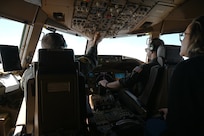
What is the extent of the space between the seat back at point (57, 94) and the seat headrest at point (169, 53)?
45.3 inches

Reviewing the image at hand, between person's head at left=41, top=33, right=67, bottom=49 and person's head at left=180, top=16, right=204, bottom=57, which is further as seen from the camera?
person's head at left=41, top=33, right=67, bottom=49

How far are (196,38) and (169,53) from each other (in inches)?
46.5

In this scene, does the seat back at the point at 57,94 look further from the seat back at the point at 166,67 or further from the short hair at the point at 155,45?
the short hair at the point at 155,45

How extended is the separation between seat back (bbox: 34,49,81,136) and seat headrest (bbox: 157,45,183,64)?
1.15 m

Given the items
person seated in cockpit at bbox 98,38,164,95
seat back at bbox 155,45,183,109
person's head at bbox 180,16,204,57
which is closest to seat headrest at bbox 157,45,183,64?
seat back at bbox 155,45,183,109

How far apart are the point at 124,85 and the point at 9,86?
59.4 inches

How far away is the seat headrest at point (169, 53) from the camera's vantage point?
220 cm

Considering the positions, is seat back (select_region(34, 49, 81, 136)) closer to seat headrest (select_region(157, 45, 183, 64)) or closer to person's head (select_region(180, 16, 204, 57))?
person's head (select_region(180, 16, 204, 57))

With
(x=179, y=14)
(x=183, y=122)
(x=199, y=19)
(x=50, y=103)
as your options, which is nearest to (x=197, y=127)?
(x=183, y=122)

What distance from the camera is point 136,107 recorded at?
2.36 metres

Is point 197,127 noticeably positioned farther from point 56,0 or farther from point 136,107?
point 56,0

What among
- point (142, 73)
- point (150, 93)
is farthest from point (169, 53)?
point (150, 93)

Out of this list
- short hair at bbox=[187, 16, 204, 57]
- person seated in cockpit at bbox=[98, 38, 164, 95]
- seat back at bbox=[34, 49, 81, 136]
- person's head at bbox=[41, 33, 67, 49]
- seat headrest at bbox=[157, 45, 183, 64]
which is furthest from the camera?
person seated in cockpit at bbox=[98, 38, 164, 95]

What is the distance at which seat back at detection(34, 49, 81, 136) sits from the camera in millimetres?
1397
